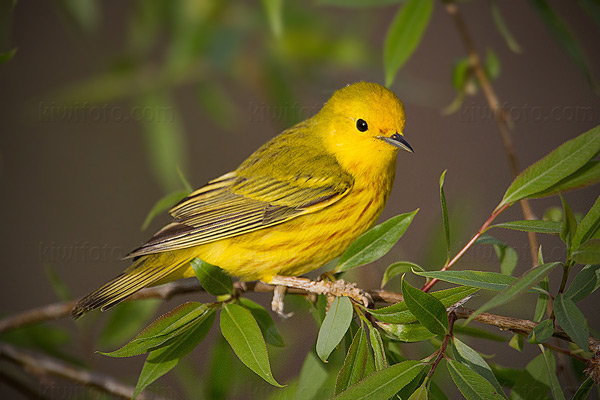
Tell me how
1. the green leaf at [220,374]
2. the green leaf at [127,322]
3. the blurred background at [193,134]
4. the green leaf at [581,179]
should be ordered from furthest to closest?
the blurred background at [193,134]
the green leaf at [127,322]
the green leaf at [220,374]
the green leaf at [581,179]

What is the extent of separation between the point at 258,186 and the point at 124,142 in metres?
3.59

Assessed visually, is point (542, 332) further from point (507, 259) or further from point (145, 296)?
point (145, 296)

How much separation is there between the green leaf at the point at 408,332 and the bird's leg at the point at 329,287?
115 mm

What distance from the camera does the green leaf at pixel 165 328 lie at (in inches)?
51.8

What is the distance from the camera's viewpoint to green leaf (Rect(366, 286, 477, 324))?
1270 millimetres

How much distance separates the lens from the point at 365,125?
199 centimetres

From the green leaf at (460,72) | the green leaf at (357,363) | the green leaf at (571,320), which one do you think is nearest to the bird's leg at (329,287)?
the green leaf at (357,363)

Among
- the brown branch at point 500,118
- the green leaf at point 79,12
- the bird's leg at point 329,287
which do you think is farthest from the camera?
the green leaf at point 79,12

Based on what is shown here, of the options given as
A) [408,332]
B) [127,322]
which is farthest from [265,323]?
[127,322]

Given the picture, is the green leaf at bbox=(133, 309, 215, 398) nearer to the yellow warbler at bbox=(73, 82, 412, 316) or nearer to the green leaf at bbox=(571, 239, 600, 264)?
the yellow warbler at bbox=(73, 82, 412, 316)

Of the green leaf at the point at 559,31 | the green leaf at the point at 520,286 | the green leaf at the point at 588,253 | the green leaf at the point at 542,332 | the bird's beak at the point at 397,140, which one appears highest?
the green leaf at the point at 559,31

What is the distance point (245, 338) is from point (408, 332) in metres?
0.39

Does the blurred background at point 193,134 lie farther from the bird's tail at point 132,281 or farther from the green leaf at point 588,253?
the green leaf at point 588,253

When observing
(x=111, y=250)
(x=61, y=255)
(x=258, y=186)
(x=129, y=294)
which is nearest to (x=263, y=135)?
(x=111, y=250)
